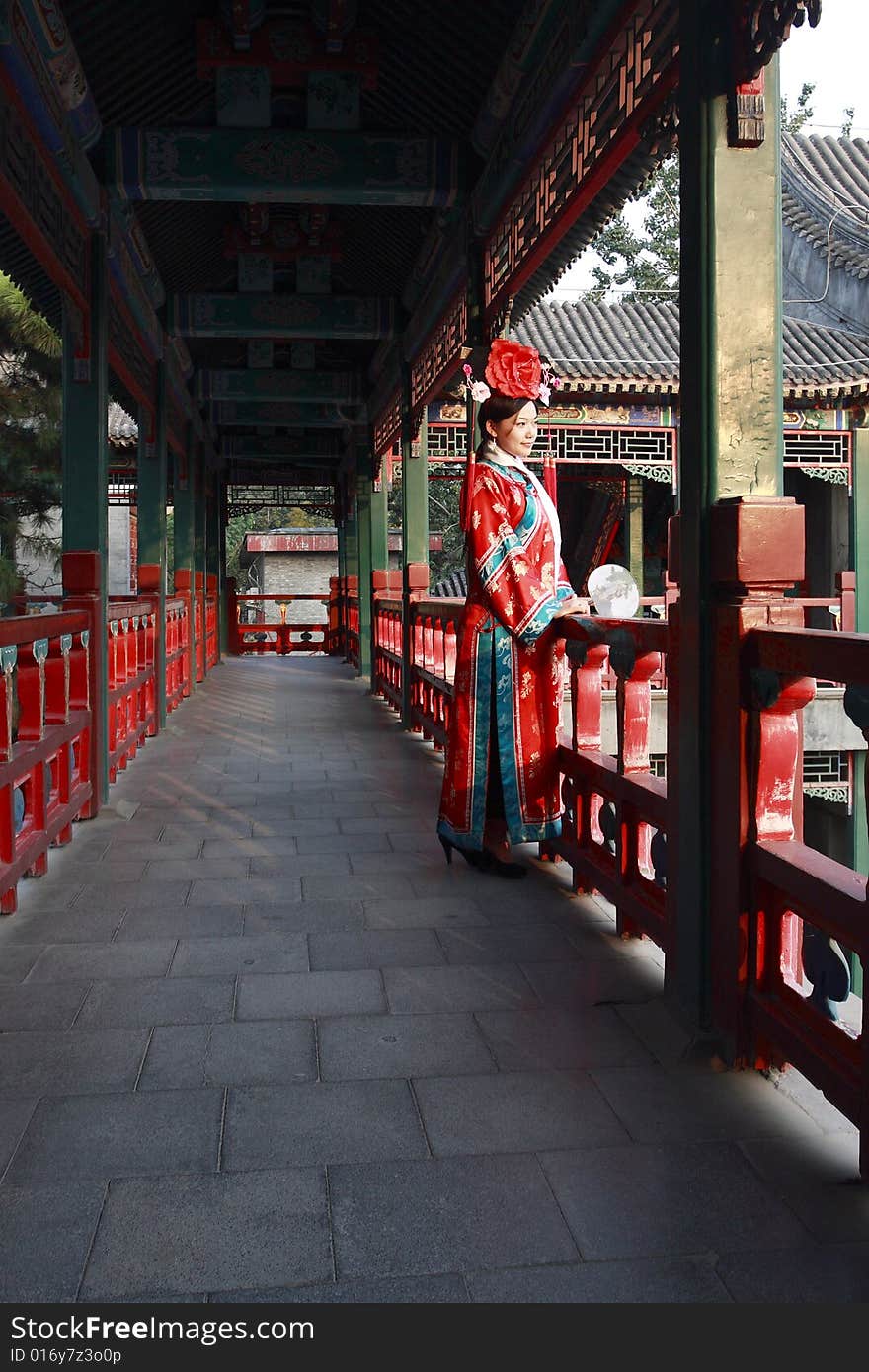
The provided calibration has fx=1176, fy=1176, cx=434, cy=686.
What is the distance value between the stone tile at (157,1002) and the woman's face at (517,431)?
76.0 inches

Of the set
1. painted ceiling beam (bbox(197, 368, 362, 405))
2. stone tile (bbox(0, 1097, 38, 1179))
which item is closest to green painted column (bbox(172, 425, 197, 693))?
painted ceiling beam (bbox(197, 368, 362, 405))

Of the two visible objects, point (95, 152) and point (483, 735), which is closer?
point (483, 735)

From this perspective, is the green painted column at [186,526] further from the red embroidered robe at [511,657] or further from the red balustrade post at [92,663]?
the red embroidered robe at [511,657]

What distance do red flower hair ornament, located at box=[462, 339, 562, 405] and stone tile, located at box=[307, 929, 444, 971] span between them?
1.74 m

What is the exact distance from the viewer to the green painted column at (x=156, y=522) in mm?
8102

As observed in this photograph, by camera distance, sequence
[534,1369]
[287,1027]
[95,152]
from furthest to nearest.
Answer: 1. [95,152]
2. [287,1027]
3. [534,1369]

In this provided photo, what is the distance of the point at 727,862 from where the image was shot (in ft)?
7.88

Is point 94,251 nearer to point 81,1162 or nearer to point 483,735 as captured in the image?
point 483,735

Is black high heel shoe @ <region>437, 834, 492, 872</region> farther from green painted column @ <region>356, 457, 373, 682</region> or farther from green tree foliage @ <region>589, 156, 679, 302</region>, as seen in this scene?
green tree foliage @ <region>589, 156, 679, 302</region>

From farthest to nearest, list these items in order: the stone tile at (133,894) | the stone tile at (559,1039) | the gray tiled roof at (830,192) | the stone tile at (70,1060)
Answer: the gray tiled roof at (830,192)
the stone tile at (133,894)
the stone tile at (559,1039)
the stone tile at (70,1060)

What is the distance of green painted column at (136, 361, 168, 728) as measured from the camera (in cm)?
810

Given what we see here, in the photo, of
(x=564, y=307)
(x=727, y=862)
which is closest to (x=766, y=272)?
(x=727, y=862)

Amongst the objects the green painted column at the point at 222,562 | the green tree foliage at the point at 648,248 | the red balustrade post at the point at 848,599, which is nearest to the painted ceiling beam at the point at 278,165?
the red balustrade post at the point at 848,599

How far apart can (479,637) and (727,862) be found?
5.32 ft
